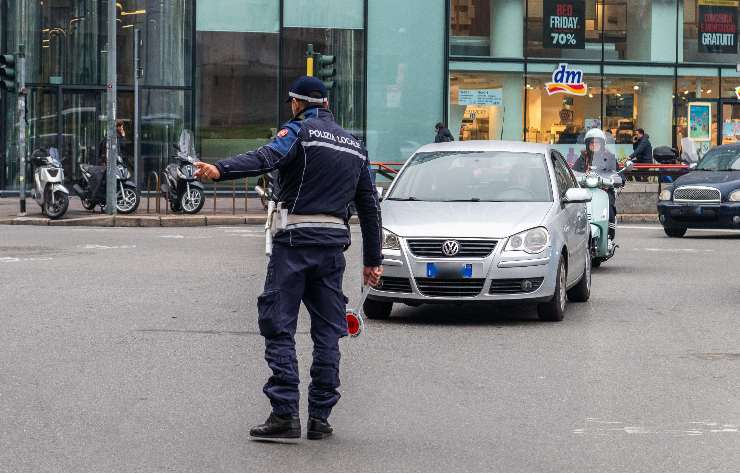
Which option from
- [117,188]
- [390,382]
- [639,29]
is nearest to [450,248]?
[390,382]

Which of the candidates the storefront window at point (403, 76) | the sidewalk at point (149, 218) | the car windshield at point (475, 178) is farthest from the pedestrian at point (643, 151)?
the car windshield at point (475, 178)

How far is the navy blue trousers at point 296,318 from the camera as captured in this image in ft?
23.2

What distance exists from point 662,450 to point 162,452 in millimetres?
2444

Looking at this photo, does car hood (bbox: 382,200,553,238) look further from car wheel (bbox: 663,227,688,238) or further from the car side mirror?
car wheel (bbox: 663,227,688,238)

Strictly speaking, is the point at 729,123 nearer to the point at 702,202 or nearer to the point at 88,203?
the point at 702,202

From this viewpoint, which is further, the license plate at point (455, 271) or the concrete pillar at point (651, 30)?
the concrete pillar at point (651, 30)

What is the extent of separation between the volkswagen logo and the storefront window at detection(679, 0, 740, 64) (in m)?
25.5

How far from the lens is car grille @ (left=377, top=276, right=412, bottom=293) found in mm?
11711

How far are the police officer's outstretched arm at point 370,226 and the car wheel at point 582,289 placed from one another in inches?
240

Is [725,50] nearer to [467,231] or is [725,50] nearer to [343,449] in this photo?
A: [467,231]

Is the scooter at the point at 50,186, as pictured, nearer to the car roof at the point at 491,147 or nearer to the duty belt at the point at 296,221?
the car roof at the point at 491,147

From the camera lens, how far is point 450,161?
13.3m

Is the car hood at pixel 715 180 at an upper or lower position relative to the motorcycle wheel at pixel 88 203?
upper

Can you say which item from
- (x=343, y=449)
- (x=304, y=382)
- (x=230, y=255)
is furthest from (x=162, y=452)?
(x=230, y=255)
